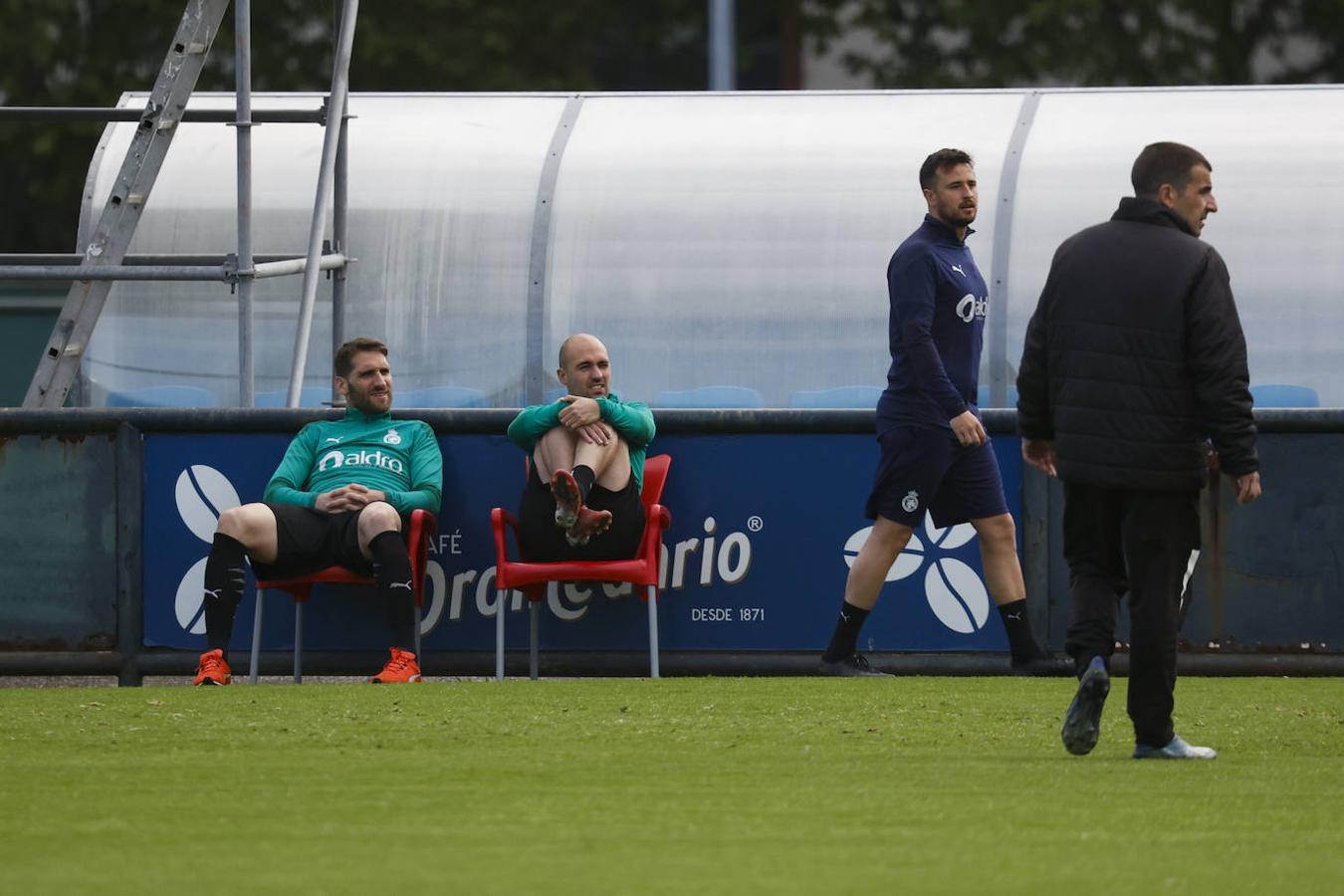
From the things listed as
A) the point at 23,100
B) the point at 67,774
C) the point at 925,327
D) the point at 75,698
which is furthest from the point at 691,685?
the point at 23,100

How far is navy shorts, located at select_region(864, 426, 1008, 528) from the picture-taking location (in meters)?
9.48

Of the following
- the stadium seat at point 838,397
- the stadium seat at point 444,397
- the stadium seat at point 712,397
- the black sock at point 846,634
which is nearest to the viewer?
the black sock at point 846,634

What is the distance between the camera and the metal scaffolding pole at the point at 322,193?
12281 mm

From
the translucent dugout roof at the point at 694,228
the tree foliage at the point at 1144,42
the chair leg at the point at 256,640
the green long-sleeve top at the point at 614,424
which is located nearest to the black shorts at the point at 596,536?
the green long-sleeve top at the point at 614,424

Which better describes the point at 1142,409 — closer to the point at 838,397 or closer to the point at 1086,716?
the point at 1086,716

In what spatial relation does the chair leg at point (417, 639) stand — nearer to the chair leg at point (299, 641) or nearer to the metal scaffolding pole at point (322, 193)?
the chair leg at point (299, 641)

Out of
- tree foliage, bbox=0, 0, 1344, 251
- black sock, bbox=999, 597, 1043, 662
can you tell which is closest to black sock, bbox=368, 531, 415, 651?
black sock, bbox=999, 597, 1043, 662

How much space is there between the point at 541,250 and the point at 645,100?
132cm

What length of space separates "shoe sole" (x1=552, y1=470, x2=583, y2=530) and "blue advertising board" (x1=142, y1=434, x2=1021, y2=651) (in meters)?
0.68

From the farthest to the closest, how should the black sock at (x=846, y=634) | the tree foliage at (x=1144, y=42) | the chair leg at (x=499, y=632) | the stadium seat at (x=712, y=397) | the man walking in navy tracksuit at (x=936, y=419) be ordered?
the tree foliage at (x=1144, y=42)
the stadium seat at (x=712, y=397)
the chair leg at (x=499, y=632)
the black sock at (x=846, y=634)
the man walking in navy tracksuit at (x=936, y=419)

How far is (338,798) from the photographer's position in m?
6.36

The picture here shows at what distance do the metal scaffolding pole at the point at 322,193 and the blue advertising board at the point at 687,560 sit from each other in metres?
1.54

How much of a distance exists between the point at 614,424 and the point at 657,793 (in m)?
3.87

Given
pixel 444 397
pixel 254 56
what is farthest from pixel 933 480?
pixel 254 56
